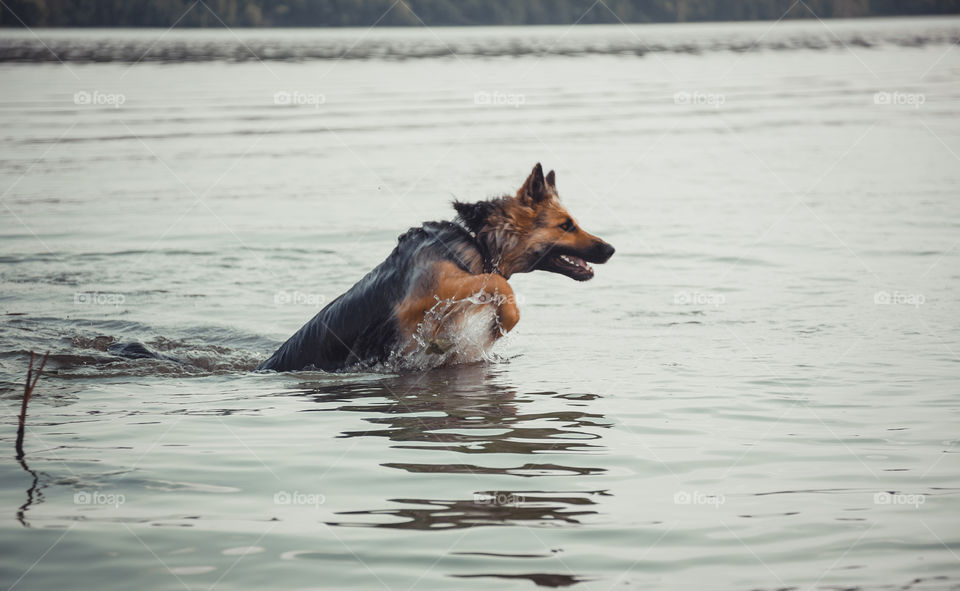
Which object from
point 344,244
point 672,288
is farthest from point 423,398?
point 344,244

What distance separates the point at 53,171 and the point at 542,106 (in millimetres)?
19011

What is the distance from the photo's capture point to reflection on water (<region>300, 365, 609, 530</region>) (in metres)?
6.08

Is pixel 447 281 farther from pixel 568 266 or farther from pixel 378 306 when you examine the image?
pixel 568 266

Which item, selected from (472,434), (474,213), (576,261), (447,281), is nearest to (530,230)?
(474,213)

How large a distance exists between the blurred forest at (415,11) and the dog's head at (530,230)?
3641 inches

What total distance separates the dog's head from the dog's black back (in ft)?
0.59

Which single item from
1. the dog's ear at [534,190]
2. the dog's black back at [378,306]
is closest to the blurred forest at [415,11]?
the dog's ear at [534,190]

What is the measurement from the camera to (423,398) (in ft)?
29.2

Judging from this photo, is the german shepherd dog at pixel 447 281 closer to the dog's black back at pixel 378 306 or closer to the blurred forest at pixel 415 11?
the dog's black back at pixel 378 306

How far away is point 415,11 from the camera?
119 m

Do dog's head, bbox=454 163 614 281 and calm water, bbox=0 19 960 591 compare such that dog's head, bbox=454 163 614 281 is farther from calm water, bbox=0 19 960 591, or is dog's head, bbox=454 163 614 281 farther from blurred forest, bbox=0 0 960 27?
blurred forest, bbox=0 0 960 27

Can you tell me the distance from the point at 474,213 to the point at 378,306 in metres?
1.20

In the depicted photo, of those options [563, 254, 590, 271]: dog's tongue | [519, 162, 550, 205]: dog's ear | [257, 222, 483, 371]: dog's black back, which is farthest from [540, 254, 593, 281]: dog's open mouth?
[257, 222, 483, 371]: dog's black back

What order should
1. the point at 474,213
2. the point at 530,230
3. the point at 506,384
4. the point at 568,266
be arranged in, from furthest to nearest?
the point at 568,266, the point at 530,230, the point at 474,213, the point at 506,384
